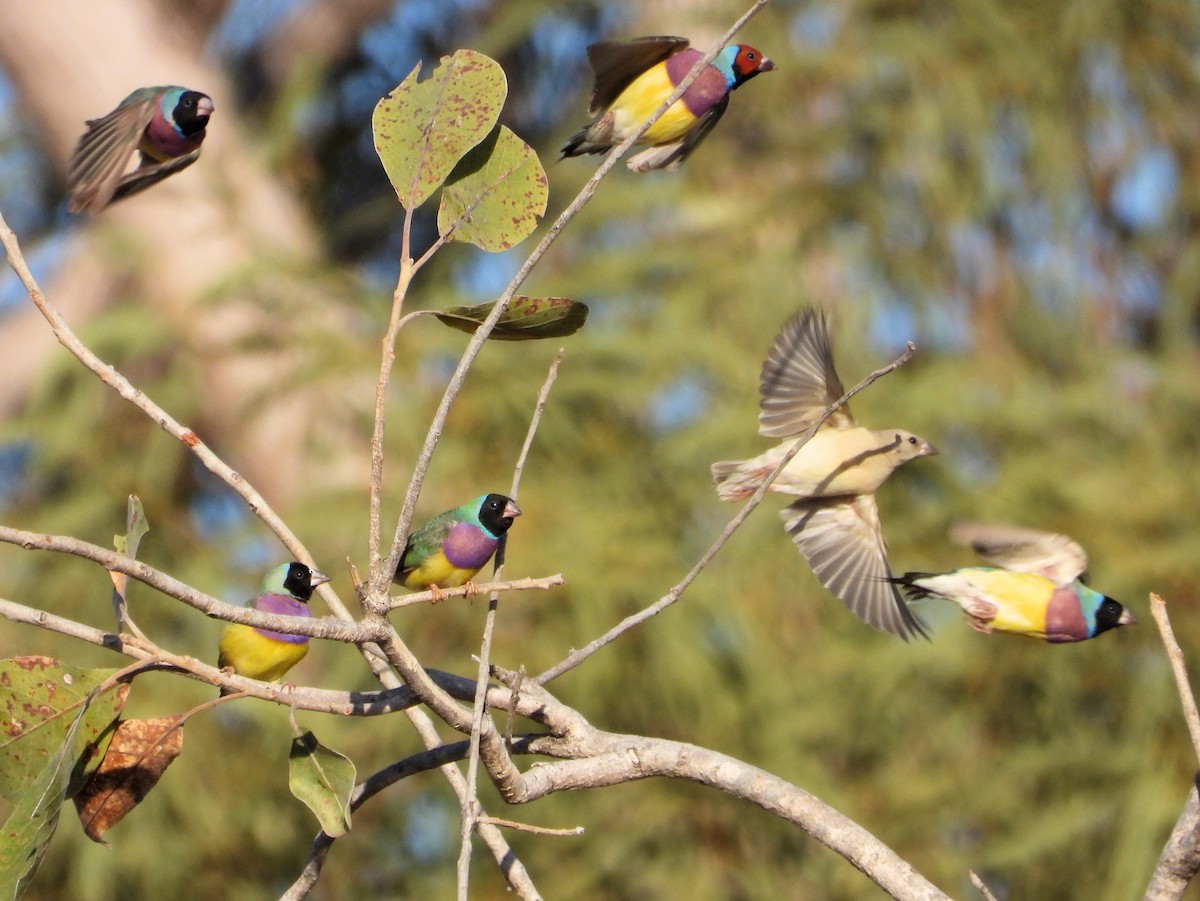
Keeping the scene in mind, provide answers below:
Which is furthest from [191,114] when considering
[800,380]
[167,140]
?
[800,380]

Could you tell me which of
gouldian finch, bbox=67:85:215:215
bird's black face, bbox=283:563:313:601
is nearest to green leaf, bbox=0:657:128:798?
bird's black face, bbox=283:563:313:601

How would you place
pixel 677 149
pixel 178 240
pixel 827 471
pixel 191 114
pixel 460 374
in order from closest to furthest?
pixel 460 374 < pixel 677 149 < pixel 191 114 < pixel 827 471 < pixel 178 240

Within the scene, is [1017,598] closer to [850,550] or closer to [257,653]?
[850,550]

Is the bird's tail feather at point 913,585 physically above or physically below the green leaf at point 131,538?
below

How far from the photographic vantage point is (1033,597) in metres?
2.34

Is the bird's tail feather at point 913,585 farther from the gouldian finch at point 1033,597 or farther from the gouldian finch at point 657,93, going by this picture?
the gouldian finch at point 657,93

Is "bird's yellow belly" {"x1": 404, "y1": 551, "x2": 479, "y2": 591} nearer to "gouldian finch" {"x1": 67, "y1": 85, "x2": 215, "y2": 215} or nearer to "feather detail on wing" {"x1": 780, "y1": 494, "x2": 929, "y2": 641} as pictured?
"feather detail on wing" {"x1": 780, "y1": 494, "x2": 929, "y2": 641}

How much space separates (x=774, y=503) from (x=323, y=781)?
5220 millimetres

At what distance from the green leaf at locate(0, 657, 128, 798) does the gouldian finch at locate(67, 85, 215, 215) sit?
79 cm

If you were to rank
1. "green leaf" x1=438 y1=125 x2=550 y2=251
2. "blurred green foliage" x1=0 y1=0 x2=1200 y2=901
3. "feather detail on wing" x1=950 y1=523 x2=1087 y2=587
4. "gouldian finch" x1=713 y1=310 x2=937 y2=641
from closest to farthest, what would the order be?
"green leaf" x1=438 y1=125 x2=550 y2=251 → "feather detail on wing" x1=950 y1=523 x2=1087 y2=587 → "gouldian finch" x1=713 y1=310 x2=937 y2=641 → "blurred green foliage" x1=0 y1=0 x2=1200 y2=901

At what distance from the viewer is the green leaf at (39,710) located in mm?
1559

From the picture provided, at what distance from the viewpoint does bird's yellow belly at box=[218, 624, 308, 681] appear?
7.63 ft

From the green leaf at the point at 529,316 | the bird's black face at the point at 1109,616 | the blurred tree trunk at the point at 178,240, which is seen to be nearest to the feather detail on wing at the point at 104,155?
the green leaf at the point at 529,316

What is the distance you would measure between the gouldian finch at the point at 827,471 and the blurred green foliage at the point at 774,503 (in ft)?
11.0
